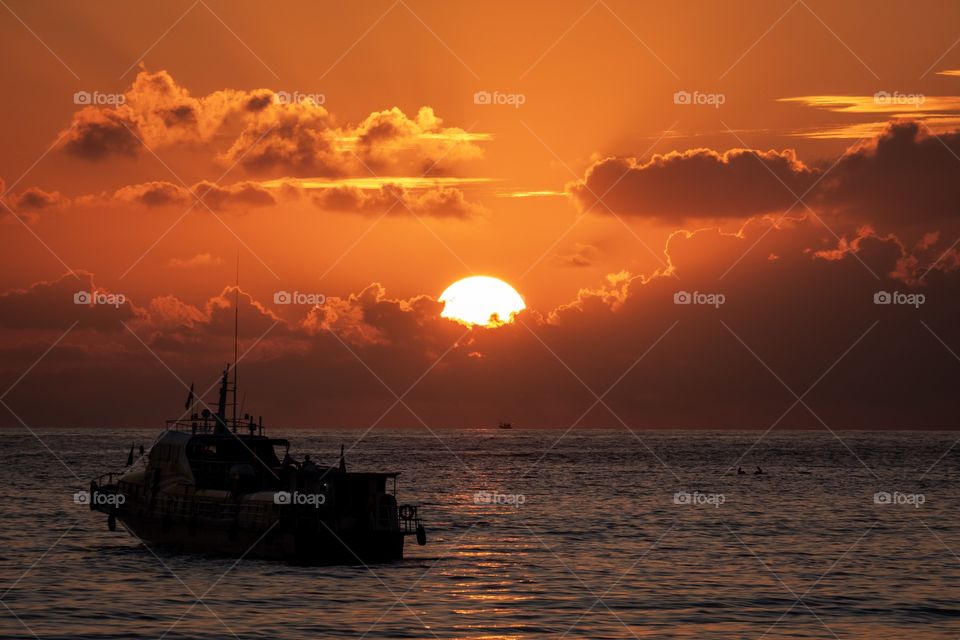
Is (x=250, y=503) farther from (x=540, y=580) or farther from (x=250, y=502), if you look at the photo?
(x=540, y=580)

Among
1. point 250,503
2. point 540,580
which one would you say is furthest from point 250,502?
point 540,580

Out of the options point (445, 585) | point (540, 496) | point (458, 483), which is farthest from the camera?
point (458, 483)

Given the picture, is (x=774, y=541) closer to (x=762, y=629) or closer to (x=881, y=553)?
(x=881, y=553)

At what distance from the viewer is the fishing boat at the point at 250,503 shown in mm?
59344

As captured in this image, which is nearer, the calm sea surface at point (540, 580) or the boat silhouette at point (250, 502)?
the calm sea surface at point (540, 580)

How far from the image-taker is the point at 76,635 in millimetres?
45469

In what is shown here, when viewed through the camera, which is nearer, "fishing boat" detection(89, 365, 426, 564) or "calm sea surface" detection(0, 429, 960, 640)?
"calm sea surface" detection(0, 429, 960, 640)

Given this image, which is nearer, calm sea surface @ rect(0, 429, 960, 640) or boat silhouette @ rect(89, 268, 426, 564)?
calm sea surface @ rect(0, 429, 960, 640)

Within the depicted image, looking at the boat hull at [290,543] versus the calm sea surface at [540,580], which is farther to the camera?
the boat hull at [290,543]

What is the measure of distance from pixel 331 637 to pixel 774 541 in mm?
42290

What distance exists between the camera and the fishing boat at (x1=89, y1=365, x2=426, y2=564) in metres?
59.3

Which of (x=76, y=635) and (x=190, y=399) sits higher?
(x=190, y=399)

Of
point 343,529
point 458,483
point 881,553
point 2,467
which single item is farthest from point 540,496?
point 2,467

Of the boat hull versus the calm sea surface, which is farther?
the boat hull
